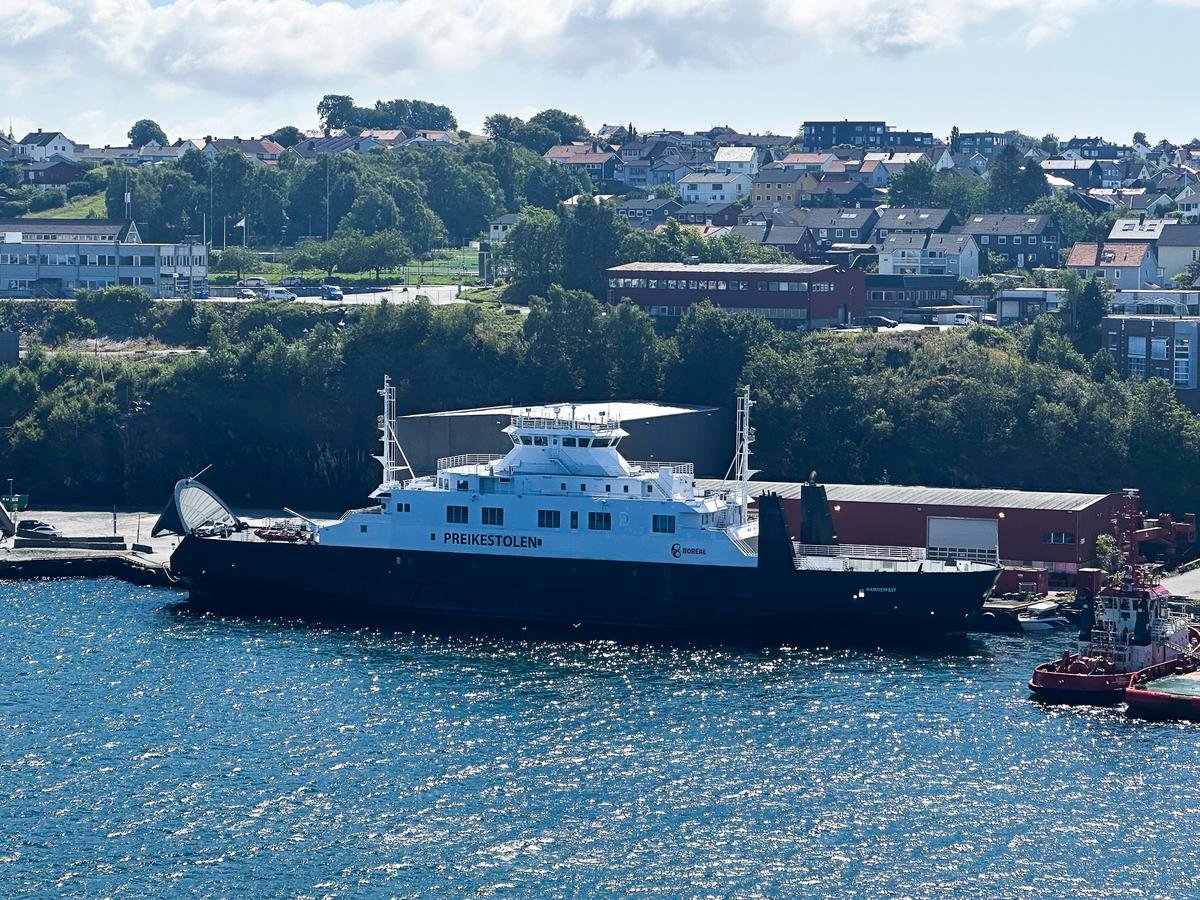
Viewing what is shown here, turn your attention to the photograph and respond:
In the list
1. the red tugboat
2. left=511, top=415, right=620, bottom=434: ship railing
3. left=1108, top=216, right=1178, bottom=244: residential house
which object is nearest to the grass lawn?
left=1108, top=216, right=1178, bottom=244: residential house

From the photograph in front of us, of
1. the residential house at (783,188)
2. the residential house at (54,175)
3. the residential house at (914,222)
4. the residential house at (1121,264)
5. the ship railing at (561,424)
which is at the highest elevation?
the residential house at (54,175)

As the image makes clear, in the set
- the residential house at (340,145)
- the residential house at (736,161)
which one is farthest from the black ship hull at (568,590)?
the residential house at (340,145)

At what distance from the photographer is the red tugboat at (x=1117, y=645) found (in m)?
58.5

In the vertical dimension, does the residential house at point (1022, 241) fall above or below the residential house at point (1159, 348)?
above

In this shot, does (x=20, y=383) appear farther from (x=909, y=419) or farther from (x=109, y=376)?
(x=909, y=419)

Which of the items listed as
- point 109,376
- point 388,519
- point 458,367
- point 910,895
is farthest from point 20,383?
point 910,895

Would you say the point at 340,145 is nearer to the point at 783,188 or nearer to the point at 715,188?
the point at 715,188

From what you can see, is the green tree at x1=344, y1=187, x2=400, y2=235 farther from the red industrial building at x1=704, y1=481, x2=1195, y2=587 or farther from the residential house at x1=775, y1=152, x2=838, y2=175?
the red industrial building at x1=704, y1=481, x2=1195, y2=587

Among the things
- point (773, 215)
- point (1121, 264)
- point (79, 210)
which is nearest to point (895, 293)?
point (1121, 264)

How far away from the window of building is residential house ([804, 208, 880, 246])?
76.5m

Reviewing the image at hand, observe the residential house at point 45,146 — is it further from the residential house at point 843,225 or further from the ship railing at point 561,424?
the ship railing at point 561,424

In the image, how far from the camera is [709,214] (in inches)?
6196

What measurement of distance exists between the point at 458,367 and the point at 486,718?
150 feet

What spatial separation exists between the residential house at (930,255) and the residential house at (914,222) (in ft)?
14.0
